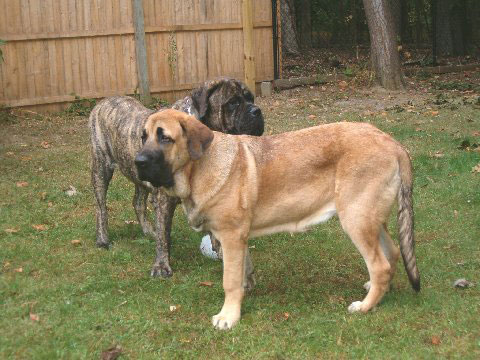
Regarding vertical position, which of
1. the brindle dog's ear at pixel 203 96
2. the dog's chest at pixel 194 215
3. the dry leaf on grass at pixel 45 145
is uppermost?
the brindle dog's ear at pixel 203 96

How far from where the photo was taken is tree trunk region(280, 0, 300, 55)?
23.2 m

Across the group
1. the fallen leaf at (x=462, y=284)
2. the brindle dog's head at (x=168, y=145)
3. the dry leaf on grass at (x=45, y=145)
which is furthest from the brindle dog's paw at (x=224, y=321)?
the dry leaf on grass at (x=45, y=145)

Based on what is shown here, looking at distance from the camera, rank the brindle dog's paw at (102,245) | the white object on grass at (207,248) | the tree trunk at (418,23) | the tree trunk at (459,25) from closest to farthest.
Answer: the white object on grass at (207,248) < the brindle dog's paw at (102,245) < the tree trunk at (459,25) < the tree trunk at (418,23)

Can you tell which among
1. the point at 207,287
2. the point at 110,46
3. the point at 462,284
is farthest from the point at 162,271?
the point at 110,46

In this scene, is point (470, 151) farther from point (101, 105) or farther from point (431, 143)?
point (101, 105)

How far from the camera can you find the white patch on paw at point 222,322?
507 cm

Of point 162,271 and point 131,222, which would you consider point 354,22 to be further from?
point 162,271

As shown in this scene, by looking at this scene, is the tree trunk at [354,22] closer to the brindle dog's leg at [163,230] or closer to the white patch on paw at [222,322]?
the brindle dog's leg at [163,230]

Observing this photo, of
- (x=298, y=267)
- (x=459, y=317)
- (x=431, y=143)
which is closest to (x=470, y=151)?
(x=431, y=143)

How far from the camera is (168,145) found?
5.01m

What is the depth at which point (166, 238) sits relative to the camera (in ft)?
20.7

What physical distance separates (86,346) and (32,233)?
9.36ft

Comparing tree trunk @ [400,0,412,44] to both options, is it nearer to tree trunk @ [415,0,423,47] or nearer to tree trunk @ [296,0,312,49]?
tree trunk @ [415,0,423,47]

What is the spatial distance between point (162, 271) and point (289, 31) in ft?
63.4
